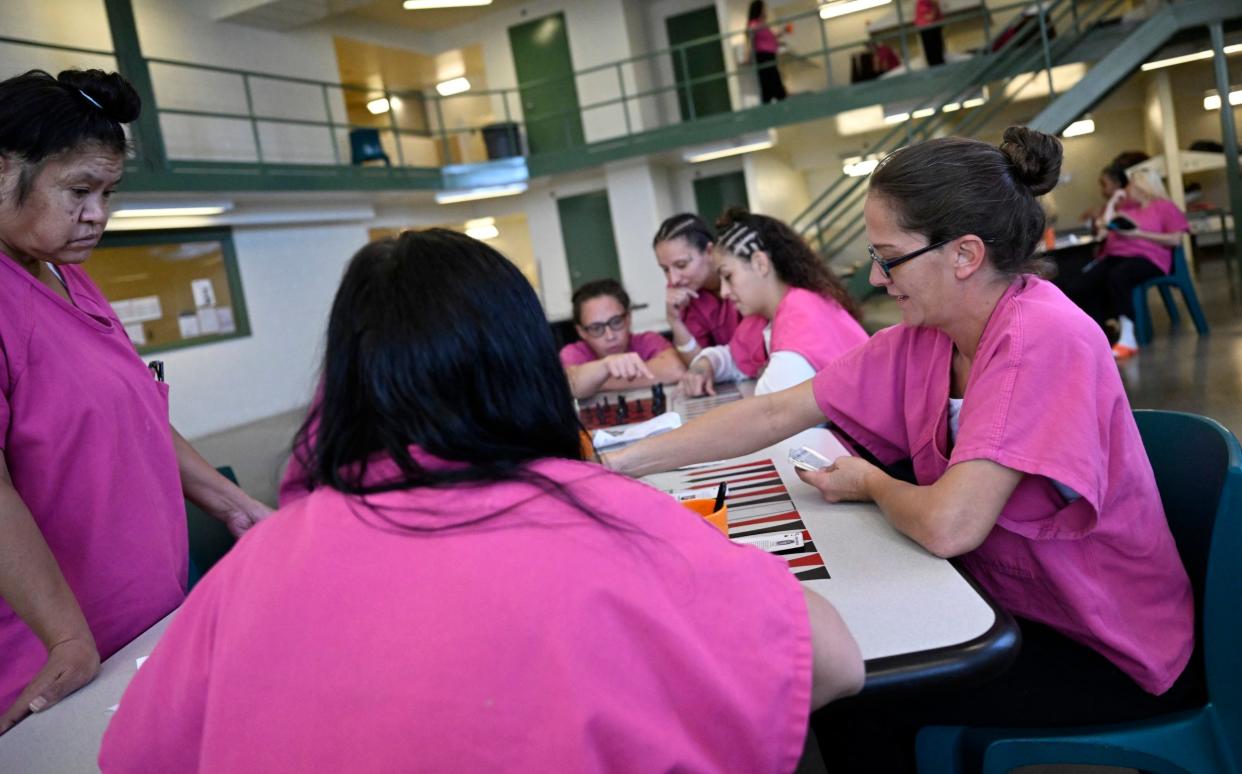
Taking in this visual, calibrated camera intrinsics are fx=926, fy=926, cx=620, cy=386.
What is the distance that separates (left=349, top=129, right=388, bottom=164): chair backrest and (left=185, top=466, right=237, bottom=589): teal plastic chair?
34.1 feet

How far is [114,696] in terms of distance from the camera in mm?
1454

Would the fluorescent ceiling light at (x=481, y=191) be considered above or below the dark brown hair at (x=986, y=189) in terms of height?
above

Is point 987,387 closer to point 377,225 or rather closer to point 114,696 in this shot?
point 114,696

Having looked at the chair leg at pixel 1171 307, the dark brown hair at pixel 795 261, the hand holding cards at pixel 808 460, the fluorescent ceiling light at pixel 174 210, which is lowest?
the chair leg at pixel 1171 307

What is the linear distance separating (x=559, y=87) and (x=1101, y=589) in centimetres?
1386

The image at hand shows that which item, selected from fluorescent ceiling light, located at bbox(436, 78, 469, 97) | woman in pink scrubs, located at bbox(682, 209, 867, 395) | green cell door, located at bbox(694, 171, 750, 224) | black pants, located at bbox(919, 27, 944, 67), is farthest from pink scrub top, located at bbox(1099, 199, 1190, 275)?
fluorescent ceiling light, located at bbox(436, 78, 469, 97)

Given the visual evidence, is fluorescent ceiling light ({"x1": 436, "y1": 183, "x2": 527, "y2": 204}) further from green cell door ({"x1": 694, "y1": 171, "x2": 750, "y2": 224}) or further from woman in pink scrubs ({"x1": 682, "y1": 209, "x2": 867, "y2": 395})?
woman in pink scrubs ({"x1": 682, "y1": 209, "x2": 867, "y2": 395})

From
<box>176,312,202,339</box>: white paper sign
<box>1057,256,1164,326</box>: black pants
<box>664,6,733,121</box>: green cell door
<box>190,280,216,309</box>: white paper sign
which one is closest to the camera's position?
<box>1057,256,1164,326</box>: black pants

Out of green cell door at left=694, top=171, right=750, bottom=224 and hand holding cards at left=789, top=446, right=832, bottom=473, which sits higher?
green cell door at left=694, top=171, right=750, bottom=224

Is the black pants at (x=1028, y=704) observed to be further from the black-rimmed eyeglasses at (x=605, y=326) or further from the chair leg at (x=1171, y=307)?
the chair leg at (x=1171, y=307)

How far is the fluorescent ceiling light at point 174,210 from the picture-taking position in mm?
8930

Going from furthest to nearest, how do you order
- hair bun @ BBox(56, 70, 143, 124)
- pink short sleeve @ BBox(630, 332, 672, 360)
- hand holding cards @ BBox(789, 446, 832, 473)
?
pink short sleeve @ BBox(630, 332, 672, 360)
hand holding cards @ BBox(789, 446, 832, 473)
hair bun @ BBox(56, 70, 143, 124)

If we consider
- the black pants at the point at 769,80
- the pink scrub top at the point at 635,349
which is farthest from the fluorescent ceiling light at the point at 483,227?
the pink scrub top at the point at 635,349

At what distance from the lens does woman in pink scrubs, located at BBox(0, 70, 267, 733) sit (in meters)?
1.50
